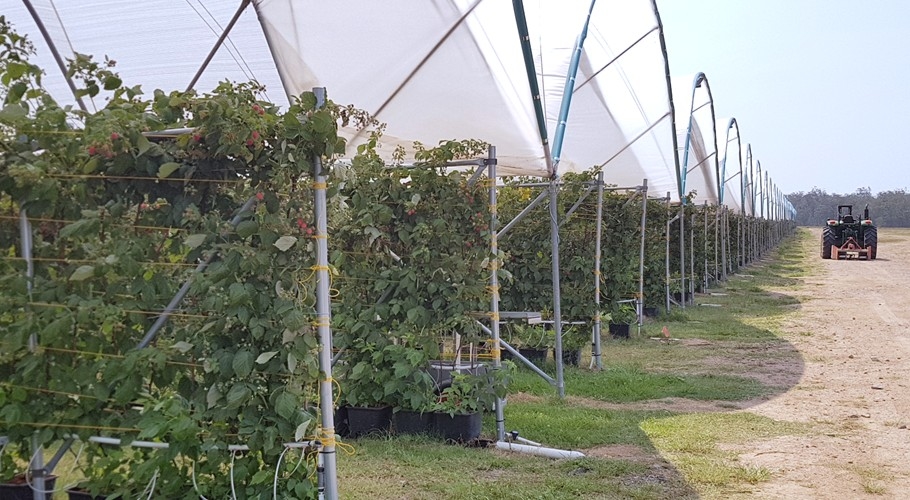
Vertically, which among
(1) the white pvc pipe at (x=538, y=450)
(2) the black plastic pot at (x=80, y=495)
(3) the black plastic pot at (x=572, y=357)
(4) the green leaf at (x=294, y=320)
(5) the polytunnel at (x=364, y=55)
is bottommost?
(1) the white pvc pipe at (x=538, y=450)

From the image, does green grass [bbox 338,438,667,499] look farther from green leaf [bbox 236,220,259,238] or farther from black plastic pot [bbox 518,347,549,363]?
black plastic pot [bbox 518,347,549,363]

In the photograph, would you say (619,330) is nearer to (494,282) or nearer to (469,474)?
(494,282)

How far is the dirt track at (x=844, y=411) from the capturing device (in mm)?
5199

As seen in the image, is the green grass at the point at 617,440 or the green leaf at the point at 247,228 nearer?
the green leaf at the point at 247,228

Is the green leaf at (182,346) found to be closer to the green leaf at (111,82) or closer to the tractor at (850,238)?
the green leaf at (111,82)

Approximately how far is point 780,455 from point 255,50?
4.52 meters

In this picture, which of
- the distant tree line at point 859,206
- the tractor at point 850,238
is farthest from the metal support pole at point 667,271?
the distant tree line at point 859,206

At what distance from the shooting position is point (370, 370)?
240 inches

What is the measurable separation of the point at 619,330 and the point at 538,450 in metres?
6.47

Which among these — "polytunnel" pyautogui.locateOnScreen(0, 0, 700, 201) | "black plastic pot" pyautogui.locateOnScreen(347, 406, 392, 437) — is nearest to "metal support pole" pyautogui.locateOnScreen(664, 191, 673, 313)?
"polytunnel" pyautogui.locateOnScreen(0, 0, 700, 201)

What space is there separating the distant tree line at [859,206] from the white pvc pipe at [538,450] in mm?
93317

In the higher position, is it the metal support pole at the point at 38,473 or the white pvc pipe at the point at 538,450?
the metal support pole at the point at 38,473

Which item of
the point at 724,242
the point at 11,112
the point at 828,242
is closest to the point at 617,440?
the point at 11,112

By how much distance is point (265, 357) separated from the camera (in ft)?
11.3
